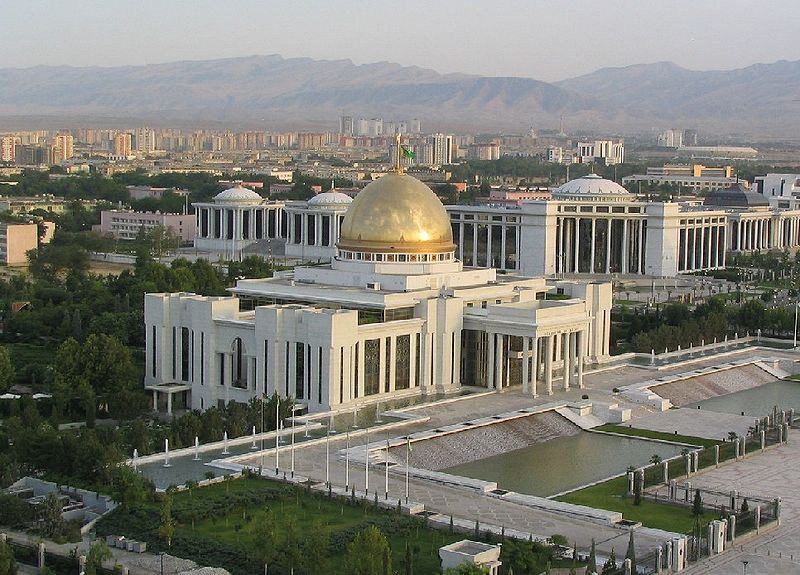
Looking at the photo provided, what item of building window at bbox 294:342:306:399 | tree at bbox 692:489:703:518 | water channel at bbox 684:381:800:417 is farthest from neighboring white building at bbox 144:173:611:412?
tree at bbox 692:489:703:518

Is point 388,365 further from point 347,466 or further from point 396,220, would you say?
point 347,466

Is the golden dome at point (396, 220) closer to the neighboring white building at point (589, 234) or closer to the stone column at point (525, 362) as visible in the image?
the stone column at point (525, 362)

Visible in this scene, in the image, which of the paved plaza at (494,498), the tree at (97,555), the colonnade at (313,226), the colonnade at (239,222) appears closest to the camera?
the tree at (97,555)

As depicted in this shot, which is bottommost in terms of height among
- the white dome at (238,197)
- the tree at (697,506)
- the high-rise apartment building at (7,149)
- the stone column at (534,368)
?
the tree at (697,506)

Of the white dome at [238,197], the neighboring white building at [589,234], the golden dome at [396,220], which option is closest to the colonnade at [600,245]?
the neighboring white building at [589,234]

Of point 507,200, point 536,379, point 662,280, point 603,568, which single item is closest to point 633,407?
point 536,379

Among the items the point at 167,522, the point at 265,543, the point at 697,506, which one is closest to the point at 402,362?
the point at 697,506
